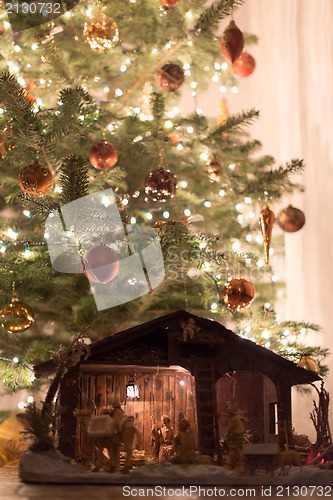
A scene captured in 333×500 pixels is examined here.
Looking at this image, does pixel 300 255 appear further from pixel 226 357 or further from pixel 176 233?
pixel 226 357

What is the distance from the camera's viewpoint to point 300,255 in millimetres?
4594

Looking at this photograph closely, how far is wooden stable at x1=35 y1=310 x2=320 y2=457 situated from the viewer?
2432mm

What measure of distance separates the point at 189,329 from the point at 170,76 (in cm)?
143

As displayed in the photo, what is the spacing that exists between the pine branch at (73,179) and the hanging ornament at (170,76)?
1.15 m

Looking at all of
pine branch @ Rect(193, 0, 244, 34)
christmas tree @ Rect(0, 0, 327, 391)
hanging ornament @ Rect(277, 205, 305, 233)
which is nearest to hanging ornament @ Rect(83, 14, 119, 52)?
christmas tree @ Rect(0, 0, 327, 391)

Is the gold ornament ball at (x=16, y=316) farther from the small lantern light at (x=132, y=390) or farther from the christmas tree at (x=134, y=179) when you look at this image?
the small lantern light at (x=132, y=390)

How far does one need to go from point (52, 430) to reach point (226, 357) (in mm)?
664

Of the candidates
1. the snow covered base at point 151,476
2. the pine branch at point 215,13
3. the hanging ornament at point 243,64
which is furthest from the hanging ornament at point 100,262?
the hanging ornament at point 243,64

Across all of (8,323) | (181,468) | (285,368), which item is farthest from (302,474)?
(8,323)

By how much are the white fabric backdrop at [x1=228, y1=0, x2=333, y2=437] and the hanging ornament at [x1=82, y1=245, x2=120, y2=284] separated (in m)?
2.11

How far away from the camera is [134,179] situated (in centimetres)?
369

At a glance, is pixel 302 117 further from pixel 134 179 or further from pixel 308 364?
pixel 308 364

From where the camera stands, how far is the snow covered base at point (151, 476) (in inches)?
79.8

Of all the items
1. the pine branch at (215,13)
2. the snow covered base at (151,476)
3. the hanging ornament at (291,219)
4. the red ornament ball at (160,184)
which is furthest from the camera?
the hanging ornament at (291,219)
